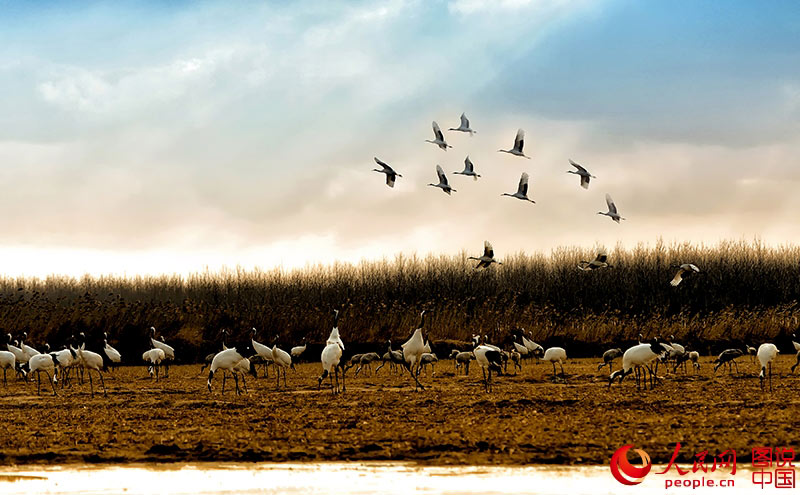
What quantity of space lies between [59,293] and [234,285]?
32.4 feet

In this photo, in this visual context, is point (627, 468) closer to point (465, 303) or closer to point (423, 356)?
point (423, 356)

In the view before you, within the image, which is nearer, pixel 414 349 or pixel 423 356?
pixel 414 349

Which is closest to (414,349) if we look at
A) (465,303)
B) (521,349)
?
(521,349)

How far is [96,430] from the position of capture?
1262 cm

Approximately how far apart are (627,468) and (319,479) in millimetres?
2841

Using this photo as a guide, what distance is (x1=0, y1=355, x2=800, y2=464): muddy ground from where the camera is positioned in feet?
34.6

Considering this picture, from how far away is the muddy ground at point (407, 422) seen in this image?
1054cm

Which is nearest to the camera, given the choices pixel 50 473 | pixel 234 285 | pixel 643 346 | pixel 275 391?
pixel 50 473

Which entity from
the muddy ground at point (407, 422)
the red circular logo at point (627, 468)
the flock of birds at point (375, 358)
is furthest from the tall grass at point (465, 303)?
the red circular logo at point (627, 468)

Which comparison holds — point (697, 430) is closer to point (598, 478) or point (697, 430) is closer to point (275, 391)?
point (598, 478)

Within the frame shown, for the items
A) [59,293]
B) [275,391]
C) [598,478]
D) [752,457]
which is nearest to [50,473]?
[598,478]

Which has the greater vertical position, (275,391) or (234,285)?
(234,285)

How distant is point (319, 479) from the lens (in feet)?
30.3

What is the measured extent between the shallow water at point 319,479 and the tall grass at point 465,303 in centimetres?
2007
